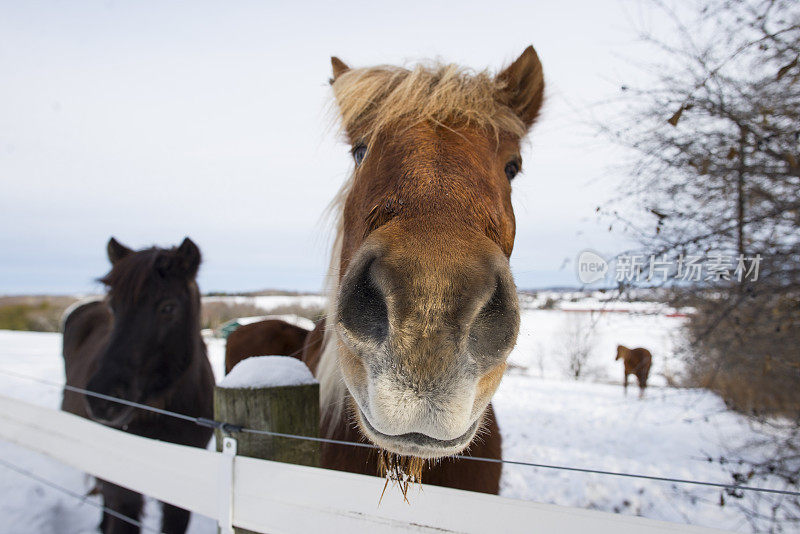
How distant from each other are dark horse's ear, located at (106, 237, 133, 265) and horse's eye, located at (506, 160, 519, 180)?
12.1ft

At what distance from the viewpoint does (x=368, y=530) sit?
147 cm

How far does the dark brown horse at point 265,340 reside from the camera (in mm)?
4109

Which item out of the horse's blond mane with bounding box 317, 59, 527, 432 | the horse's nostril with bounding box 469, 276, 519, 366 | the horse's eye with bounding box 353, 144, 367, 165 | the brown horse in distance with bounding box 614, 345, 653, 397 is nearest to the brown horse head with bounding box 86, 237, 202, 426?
the horse's blond mane with bounding box 317, 59, 527, 432

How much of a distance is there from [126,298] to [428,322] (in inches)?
133

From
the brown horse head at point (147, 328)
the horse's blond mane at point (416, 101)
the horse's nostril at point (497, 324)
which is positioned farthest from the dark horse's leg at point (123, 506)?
the horse's nostril at point (497, 324)

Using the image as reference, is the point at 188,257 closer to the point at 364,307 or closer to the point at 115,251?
the point at 115,251

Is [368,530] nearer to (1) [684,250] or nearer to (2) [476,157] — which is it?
(2) [476,157]

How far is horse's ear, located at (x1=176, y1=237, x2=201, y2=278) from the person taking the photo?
3658 mm

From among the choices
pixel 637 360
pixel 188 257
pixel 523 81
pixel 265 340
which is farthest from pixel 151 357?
pixel 637 360

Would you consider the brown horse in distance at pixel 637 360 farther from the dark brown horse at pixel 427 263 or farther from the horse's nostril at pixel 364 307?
the horse's nostril at pixel 364 307

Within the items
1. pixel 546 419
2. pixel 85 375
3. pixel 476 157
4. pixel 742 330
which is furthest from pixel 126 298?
pixel 546 419

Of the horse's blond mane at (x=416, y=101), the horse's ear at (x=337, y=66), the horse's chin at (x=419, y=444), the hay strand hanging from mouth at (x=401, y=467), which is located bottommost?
the hay strand hanging from mouth at (x=401, y=467)

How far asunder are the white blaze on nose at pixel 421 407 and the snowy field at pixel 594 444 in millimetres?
403

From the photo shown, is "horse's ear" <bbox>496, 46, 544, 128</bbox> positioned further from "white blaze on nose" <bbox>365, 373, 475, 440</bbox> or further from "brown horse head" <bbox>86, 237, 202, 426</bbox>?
"brown horse head" <bbox>86, 237, 202, 426</bbox>
